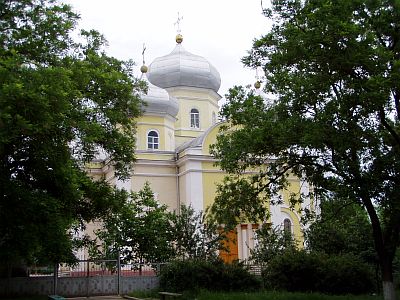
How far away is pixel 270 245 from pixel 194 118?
1534 cm

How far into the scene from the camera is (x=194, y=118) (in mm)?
37062

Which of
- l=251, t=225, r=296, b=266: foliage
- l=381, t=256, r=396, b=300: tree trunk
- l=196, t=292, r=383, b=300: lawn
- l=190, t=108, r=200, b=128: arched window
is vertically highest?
l=190, t=108, r=200, b=128: arched window

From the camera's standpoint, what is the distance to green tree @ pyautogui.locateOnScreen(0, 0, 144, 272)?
35.7 ft

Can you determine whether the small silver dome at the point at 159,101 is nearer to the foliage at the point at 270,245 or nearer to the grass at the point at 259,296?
the foliage at the point at 270,245

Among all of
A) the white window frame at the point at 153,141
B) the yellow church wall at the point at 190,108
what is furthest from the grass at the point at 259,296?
the yellow church wall at the point at 190,108

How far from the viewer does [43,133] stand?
457 inches

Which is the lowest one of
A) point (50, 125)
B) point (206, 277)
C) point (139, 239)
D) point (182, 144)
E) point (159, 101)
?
point (206, 277)

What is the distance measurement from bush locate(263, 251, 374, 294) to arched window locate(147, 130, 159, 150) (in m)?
16.3

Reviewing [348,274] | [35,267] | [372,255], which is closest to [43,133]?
[35,267]

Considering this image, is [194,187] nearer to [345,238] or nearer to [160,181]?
[160,181]

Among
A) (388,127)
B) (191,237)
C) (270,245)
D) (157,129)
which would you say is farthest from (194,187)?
(388,127)

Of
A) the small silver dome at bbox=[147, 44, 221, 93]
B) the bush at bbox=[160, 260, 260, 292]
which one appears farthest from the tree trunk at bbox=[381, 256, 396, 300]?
the small silver dome at bbox=[147, 44, 221, 93]

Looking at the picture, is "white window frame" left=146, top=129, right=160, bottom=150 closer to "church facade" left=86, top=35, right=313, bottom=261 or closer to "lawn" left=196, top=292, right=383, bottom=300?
"church facade" left=86, top=35, right=313, bottom=261

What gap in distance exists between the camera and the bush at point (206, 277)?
17938mm
